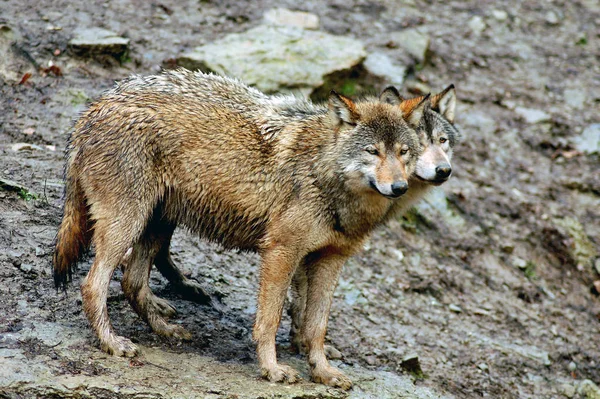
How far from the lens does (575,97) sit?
1479cm

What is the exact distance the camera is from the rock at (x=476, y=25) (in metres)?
15.9

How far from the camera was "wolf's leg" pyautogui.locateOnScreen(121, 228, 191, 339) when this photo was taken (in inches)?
298

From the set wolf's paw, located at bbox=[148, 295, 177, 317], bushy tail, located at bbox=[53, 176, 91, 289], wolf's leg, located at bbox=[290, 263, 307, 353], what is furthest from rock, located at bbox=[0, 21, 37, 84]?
wolf's leg, located at bbox=[290, 263, 307, 353]

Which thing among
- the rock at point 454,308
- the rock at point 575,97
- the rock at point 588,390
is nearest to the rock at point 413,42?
the rock at point 575,97

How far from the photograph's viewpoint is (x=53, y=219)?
8.68 metres

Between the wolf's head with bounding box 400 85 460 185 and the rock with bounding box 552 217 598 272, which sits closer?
the wolf's head with bounding box 400 85 460 185

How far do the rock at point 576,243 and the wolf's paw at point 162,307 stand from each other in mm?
6808

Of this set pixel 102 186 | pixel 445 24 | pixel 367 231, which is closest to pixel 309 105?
pixel 367 231

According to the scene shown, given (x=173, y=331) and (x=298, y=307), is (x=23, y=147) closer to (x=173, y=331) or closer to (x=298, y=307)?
(x=173, y=331)

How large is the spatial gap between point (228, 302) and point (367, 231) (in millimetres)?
2234

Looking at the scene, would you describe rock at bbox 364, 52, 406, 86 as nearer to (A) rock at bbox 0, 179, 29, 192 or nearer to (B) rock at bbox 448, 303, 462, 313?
(B) rock at bbox 448, 303, 462, 313

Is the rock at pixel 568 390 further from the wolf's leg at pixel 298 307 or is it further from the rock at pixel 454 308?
the wolf's leg at pixel 298 307

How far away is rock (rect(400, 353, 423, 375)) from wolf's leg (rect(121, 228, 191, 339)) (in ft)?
8.71

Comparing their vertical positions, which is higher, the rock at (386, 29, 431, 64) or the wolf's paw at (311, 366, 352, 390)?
the rock at (386, 29, 431, 64)
